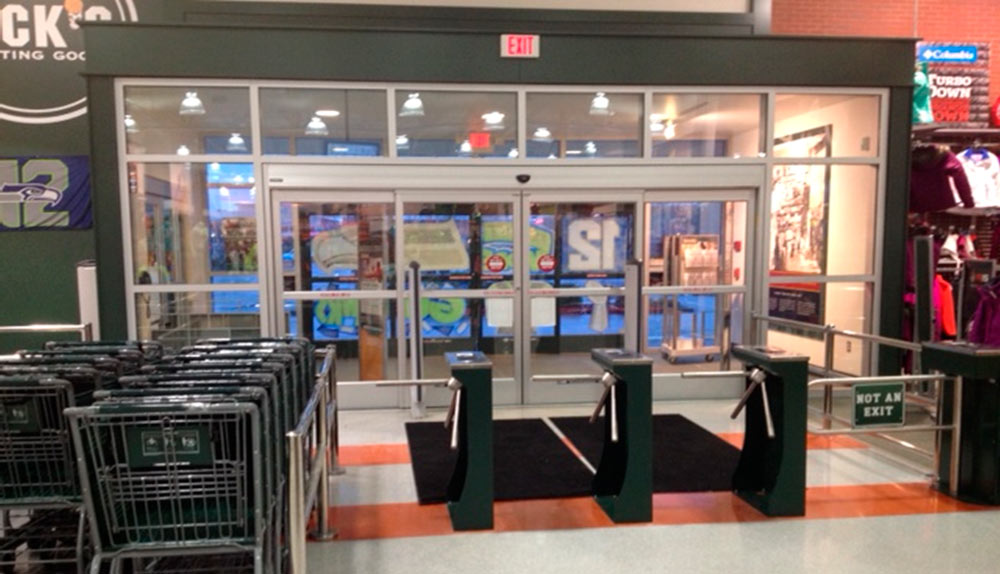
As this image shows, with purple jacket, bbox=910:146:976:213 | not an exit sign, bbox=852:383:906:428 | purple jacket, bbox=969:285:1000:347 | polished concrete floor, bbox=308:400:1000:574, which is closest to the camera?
polished concrete floor, bbox=308:400:1000:574

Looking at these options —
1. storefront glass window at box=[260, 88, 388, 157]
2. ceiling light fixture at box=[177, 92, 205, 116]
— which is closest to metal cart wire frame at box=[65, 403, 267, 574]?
storefront glass window at box=[260, 88, 388, 157]

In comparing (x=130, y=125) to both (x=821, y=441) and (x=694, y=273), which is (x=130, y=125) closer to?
(x=694, y=273)

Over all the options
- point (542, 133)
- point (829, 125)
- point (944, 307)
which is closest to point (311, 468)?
point (542, 133)

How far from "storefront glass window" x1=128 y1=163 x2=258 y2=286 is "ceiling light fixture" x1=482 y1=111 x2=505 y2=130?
2.26 m

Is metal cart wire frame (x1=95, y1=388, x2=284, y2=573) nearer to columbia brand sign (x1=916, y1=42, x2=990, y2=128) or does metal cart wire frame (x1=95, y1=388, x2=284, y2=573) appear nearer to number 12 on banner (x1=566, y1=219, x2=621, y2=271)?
number 12 on banner (x1=566, y1=219, x2=621, y2=271)

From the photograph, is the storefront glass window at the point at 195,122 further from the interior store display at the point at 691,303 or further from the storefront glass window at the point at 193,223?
the interior store display at the point at 691,303

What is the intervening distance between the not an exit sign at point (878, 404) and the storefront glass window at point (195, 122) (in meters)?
5.34

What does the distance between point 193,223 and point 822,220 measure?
6.35 m

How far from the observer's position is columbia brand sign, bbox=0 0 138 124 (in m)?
7.01

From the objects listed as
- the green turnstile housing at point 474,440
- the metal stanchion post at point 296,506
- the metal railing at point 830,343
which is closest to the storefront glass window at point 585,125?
the metal railing at point 830,343

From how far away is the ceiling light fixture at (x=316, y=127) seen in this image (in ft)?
20.5

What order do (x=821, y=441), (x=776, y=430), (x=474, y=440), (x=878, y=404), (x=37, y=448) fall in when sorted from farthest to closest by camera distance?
1. (x=821, y=441)
2. (x=878, y=404)
3. (x=776, y=430)
4. (x=474, y=440)
5. (x=37, y=448)

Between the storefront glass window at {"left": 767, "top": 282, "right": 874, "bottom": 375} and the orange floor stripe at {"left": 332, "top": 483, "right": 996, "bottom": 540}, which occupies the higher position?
the storefront glass window at {"left": 767, "top": 282, "right": 874, "bottom": 375}

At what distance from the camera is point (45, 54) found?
7.13 meters
